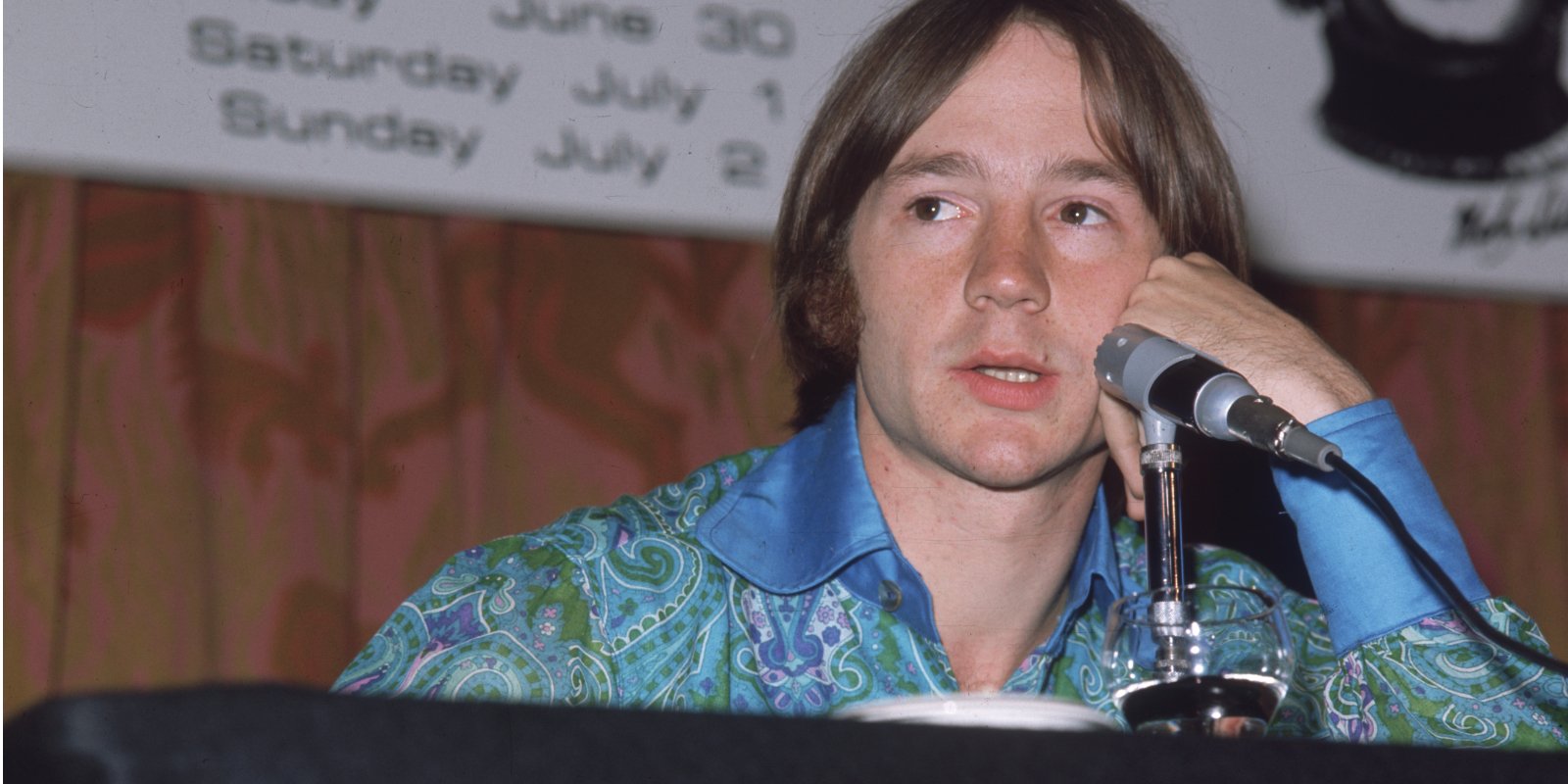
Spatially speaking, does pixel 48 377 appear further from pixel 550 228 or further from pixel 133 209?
pixel 550 228

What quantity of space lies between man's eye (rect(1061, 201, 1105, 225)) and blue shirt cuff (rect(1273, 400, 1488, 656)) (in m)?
0.31

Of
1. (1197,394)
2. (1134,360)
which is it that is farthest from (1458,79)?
(1197,394)

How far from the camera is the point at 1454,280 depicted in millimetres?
2352

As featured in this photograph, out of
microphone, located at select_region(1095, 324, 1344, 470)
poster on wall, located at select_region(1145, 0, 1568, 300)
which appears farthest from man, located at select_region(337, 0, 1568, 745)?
poster on wall, located at select_region(1145, 0, 1568, 300)

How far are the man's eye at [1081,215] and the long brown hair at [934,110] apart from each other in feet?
0.20

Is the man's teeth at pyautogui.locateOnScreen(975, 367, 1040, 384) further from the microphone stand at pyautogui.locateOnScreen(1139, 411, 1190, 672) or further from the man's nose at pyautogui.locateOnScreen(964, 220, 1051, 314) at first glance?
the microphone stand at pyautogui.locateOnScreen(1139, 411, 1190, 672)

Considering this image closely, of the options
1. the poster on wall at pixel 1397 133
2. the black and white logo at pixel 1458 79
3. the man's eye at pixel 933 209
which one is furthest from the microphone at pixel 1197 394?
the black and white logo at pixel 1458 79

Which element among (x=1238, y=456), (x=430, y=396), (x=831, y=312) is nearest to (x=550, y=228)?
(x=430, y=396)

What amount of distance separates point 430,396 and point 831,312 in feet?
2.21

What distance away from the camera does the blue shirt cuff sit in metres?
1.29

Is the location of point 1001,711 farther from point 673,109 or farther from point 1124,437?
point 673,109

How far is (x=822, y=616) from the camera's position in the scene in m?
1.48

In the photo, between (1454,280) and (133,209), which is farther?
(1454,280)

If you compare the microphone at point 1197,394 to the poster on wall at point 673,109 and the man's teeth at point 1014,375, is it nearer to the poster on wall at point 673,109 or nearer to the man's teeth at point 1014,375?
the man's teeth at point 1014,375
